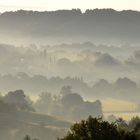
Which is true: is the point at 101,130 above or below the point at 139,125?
below

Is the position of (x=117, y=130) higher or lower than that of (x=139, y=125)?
lower

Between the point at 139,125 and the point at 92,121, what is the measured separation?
3325 centimetres

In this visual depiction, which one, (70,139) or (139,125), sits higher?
(139,125)

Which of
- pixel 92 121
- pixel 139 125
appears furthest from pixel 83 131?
pixel 139 125

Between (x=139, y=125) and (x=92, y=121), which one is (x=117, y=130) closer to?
(x=92, y=121)

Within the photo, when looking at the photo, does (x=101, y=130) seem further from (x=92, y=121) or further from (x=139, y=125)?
(x=139, y=125)

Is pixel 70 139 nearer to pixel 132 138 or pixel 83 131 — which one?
pixel 83 131

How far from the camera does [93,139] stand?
52094mm

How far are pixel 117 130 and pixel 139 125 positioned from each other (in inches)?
1274

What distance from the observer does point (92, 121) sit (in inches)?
2116

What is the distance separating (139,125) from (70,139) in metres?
33.9

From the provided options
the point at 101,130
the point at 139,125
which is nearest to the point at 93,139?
the point at 101,130

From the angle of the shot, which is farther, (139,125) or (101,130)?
(139,125)

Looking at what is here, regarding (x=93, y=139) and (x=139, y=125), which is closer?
(x=93, y=139)
